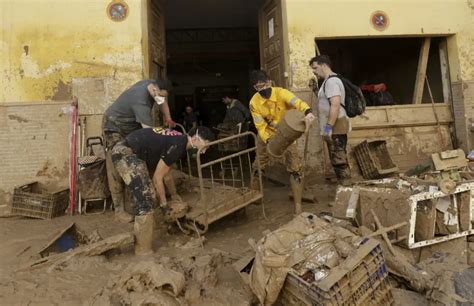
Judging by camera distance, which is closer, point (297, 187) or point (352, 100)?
point (297, 187)

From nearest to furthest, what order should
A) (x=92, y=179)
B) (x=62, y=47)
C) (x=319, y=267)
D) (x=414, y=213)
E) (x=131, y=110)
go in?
1. (x=319, y=267)
2. (x=414, y=213)
3. (x=131, y=110)
4. (x=92, y=179)
5. (x=62, y=47)

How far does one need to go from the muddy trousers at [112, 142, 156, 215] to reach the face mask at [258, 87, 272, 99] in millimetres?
1677

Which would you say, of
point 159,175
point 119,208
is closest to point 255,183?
point 159,175

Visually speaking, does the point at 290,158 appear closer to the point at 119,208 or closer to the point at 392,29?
the point at 119,208

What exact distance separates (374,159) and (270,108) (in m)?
2.63

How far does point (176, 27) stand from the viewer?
10828 millimetres

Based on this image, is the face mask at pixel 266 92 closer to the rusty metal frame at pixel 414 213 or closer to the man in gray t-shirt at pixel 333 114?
the man in gray t-shirt at pixel 333 114

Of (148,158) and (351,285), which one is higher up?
(148,158)

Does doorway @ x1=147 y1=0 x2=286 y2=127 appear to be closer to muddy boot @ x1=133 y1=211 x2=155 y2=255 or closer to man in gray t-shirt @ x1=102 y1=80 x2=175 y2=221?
man in gray t-shirt @ x1=102 y1=80 x2=175 y2=221

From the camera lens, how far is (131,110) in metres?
4.91

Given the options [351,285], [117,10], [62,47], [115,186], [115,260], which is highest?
[117,10]

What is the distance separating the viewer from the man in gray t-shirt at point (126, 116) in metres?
4.69

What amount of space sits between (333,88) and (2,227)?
4764mm

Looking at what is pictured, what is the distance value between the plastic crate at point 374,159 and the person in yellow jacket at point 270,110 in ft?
7.19
